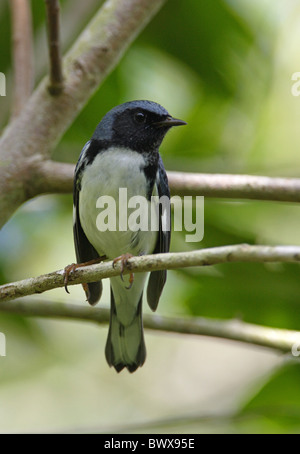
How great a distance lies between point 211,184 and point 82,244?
1214 millimetres

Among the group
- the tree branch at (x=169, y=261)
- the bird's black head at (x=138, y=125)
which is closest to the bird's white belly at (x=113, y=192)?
the bird's black head at (x=138, y=125)

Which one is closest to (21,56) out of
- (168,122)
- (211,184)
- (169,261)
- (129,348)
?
Answer: (168,122)

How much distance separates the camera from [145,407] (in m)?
6.18

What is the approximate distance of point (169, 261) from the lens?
7.33 feet

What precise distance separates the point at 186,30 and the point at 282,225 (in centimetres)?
175

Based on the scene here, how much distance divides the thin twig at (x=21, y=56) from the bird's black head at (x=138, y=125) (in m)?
0.51

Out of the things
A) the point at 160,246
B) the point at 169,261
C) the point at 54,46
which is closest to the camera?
the point at 169,261

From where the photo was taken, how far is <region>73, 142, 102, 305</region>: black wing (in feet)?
11.9

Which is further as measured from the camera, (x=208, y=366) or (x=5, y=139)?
(x=208, y=366)

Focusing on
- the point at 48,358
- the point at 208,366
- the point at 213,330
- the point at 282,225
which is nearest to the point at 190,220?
the point at 282,225

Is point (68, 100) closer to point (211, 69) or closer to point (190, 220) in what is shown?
point (190, 220)

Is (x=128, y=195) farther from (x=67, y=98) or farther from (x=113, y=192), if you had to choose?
(x=67, y=98)

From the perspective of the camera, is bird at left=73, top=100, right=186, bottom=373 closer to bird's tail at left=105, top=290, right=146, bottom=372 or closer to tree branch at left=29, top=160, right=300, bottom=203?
bird's tail at left=105, top=290, right=146, bottom=372

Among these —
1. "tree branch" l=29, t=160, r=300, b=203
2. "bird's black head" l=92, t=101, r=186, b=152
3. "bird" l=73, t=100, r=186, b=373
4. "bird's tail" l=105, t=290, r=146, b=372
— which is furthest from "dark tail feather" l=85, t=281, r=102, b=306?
"bird's black head" l=92, t=101, r=186, b=152
